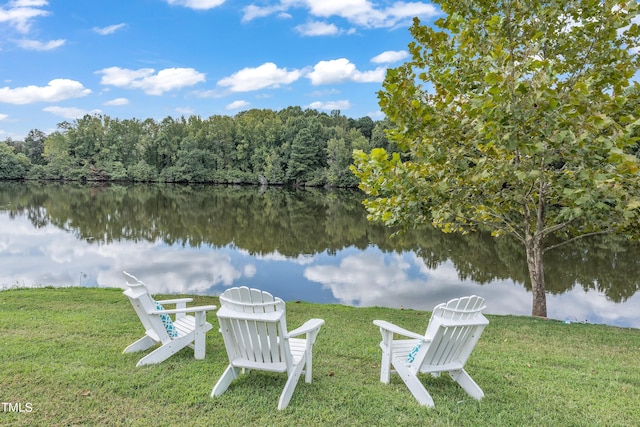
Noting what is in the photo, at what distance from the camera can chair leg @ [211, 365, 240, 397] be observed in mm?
3637

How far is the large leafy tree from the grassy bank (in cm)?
206

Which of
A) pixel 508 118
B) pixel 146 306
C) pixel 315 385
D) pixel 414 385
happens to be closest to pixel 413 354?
pixel 414 385

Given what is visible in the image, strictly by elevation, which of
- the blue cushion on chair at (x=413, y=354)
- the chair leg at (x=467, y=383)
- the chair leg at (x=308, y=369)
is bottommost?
the chair leg at (x=467, y=383)

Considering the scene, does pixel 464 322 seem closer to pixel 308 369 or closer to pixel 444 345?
pixel 444 345

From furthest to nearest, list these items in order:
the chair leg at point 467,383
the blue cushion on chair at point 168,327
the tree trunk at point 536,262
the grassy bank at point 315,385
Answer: the tree trunk at point 536,262 → the blue cushion on chair at point 168,327 → the chair leg at point 467,383 → the grassy bank at point 315,385

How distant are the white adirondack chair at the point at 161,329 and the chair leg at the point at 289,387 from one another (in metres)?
1.11

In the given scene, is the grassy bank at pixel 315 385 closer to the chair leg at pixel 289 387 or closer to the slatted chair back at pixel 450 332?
the chair leg at pixel 289 387

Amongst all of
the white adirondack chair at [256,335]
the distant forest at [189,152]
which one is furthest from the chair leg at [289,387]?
the distant forest at [189,152]

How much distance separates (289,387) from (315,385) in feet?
1.40

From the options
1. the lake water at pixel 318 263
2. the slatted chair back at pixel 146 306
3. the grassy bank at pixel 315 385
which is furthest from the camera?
the lake water at pixel 318 263

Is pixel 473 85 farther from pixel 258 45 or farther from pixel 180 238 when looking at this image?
pixel 258 45

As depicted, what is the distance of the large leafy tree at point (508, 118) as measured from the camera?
4.97 metres

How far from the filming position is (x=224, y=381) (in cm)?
373

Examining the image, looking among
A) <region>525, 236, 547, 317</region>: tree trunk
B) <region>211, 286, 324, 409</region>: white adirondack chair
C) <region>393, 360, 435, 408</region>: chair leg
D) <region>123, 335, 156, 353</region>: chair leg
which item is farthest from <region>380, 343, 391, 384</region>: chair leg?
<region>525, 236, 547, 317</region>: tree trunk
